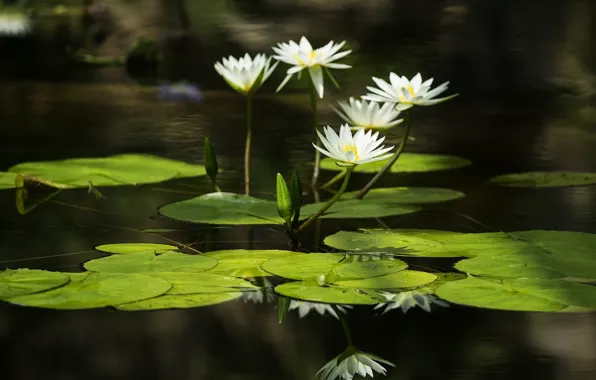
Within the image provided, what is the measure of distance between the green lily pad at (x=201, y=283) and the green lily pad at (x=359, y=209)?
0.43 meters

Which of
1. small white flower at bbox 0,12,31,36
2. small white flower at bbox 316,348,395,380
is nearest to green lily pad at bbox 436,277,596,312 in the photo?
small white flower at bbox 316,348,395,380

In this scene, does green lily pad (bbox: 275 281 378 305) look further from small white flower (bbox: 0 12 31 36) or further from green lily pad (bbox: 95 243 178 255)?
small white flower (bbox: 0 12 31 36)

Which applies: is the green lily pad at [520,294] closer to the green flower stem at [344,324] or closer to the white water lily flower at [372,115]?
the green flower stem at [344,324]

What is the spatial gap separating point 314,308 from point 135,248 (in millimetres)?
398

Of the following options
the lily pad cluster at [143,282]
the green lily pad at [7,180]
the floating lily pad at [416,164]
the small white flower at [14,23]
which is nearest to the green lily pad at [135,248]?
the lily pad cluster at [143,282]

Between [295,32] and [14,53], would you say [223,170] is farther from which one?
[14,53]

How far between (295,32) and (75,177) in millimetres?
2493

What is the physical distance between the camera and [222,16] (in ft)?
15.6

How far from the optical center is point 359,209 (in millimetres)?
1812

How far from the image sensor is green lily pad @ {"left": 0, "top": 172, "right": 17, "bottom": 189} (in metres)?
2.11

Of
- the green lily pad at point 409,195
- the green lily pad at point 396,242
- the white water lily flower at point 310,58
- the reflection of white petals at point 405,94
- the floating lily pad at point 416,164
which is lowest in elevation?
the green lily pad at point 396,242

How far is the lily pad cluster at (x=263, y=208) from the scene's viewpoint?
5.73 feet

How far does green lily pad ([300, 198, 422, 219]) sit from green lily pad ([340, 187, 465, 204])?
40mm

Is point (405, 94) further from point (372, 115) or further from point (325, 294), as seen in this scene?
point (325, 294)
